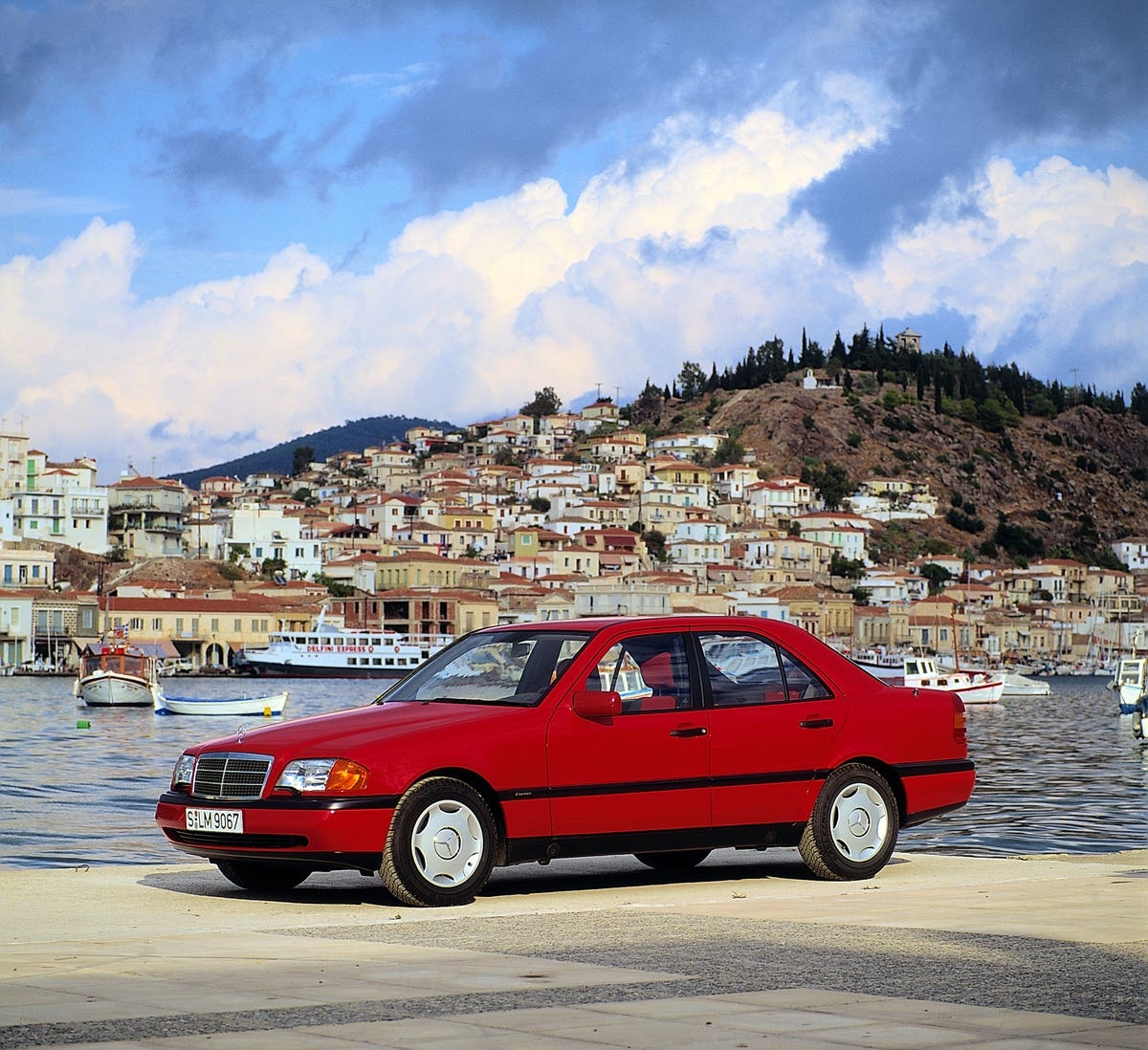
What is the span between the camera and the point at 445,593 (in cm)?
14950

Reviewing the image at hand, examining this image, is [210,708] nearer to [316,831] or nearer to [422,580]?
[316,831]

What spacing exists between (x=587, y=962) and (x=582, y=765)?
8.75 ft

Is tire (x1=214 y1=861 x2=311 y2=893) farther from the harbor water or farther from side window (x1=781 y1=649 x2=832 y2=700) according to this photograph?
the harbor water

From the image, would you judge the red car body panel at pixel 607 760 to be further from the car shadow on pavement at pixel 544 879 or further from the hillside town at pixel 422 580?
the hillside town at pixel 422 580

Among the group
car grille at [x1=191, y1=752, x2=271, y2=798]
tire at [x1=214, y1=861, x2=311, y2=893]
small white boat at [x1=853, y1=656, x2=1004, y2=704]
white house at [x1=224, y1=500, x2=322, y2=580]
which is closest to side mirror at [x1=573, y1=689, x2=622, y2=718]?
car grille at [x1=191, y1=752, x2=271, y2=798]

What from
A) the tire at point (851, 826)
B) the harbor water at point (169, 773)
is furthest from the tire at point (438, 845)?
the harbor water at point (169, 773)

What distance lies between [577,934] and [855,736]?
3123 millimetres

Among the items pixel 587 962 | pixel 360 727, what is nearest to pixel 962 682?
pixel 360 727

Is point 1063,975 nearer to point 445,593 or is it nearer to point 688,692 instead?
point 688,692

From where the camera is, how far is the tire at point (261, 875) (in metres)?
10.6

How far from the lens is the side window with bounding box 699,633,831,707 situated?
35.7 feet

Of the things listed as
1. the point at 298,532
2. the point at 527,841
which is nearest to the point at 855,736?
the point at 527,841

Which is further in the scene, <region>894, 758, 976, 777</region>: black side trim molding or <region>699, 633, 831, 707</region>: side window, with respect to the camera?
<region>894, 758, 976, 777</region>: black side trim molding

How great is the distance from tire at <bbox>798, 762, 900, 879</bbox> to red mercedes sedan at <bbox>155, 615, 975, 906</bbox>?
1cm
